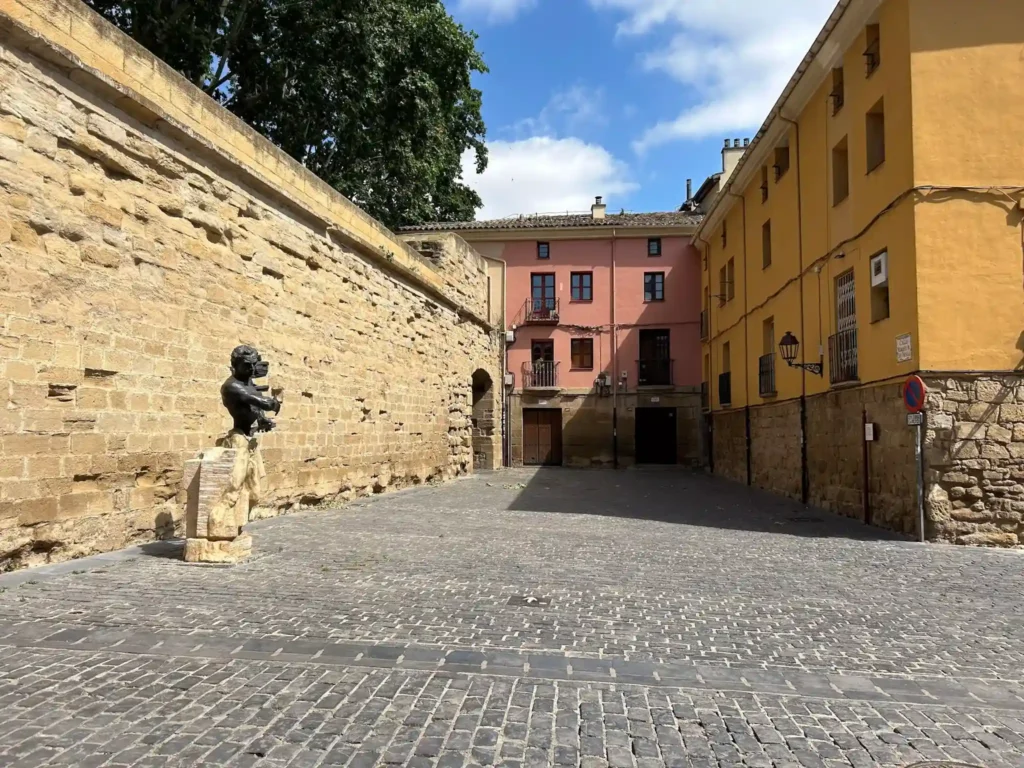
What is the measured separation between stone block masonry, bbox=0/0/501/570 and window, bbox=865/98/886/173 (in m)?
7.92

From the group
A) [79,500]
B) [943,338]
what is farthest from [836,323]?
[79,500]

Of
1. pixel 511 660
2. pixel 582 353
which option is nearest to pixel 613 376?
pixel 582 353

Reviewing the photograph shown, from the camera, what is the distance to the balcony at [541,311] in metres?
26.2

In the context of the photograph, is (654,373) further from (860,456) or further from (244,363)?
(244,363)

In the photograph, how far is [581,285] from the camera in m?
26.6

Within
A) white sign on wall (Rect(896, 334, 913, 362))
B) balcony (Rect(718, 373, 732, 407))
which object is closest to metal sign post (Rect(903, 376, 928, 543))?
white sign on wall (Rect(896, 334, 913, 362))

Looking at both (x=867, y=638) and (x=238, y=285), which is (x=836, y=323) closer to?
(x=867, y=638)

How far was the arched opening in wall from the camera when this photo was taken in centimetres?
2294

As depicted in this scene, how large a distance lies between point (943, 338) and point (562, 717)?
755cm

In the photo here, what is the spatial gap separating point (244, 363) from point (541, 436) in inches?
801

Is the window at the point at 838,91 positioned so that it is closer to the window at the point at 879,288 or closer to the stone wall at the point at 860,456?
the window at the point at 879,288

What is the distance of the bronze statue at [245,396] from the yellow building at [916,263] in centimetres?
726

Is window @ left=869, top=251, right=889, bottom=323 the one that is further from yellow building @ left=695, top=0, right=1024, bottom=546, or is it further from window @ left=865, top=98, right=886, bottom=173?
window @ left=865, top=98, right=886, bottom=173

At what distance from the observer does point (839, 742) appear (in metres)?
2.90
